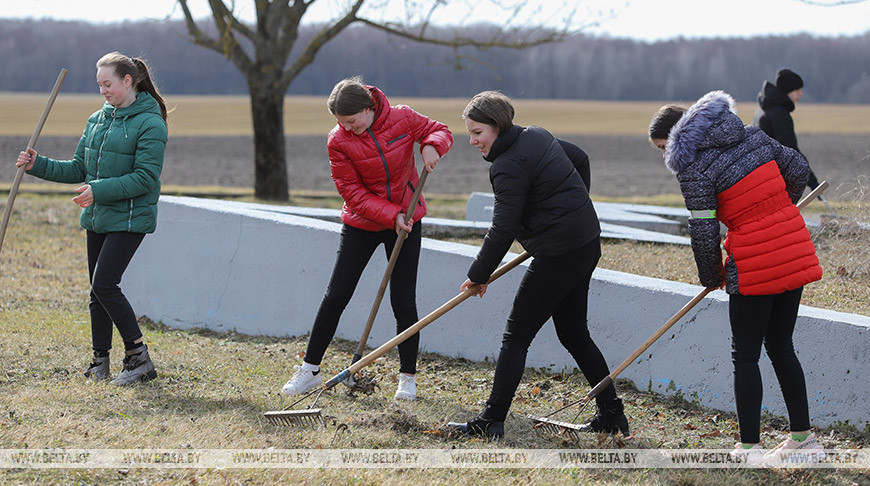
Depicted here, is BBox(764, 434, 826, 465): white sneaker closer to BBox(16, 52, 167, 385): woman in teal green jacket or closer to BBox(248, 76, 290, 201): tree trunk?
BBox(16, 52, 167, 385): woman in teal green jacket

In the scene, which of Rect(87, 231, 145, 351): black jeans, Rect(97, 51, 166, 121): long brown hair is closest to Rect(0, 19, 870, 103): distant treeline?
Rect(97, 51, 166, 121): long brown hair

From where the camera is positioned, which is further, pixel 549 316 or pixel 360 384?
pixel 360 384

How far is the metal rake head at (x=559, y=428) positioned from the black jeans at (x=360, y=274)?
95cm

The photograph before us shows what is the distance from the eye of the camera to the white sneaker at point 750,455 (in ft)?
12.7

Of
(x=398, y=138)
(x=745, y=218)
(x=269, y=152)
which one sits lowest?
(x=269, y=152)

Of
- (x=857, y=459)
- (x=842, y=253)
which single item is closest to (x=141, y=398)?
(x=857, y=459)

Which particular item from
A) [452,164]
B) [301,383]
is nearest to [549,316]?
[301,383]

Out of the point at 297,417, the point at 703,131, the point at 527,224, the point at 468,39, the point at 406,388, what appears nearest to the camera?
the point at 703,131

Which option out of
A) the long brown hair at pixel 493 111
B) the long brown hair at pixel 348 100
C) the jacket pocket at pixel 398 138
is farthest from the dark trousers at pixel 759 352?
the long brown hair at pixel 348 100

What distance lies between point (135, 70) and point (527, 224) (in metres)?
2.37

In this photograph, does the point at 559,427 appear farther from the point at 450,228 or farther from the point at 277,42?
the point at 277,42

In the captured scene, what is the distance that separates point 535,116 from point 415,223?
6117 centimetres

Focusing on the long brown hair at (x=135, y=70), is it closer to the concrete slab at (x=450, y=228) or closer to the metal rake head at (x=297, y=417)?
the metal rake head at (x=297, y=417)

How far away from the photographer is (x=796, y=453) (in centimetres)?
390
